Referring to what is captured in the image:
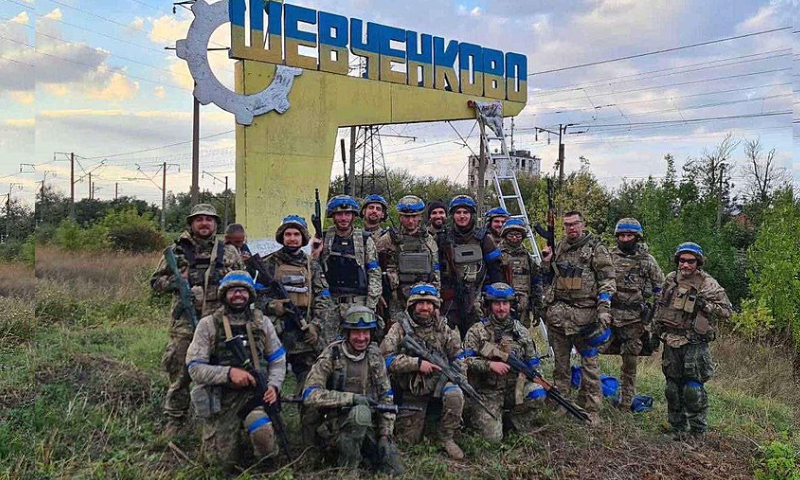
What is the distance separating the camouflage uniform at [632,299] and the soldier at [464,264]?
1484 millimetres

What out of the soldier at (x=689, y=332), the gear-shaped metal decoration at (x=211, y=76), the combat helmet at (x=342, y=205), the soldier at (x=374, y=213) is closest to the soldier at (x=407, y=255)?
the soldier at (x=374, y=213)

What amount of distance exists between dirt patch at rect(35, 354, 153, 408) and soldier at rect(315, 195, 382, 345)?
2229mm

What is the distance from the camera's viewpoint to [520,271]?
6.97 metres

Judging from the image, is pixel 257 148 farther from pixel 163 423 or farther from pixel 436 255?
pixel 163 423

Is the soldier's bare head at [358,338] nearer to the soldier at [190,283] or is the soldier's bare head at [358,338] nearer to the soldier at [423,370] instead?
the soldier at [423,370]

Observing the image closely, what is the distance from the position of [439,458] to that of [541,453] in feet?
3.20

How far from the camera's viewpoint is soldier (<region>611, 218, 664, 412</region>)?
22.7 ft

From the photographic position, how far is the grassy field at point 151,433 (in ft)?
16.1

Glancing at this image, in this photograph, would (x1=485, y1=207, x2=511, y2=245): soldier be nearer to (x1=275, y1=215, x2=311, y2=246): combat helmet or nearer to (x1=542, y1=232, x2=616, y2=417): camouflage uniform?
(x1=542, y1=232, x2=616, y2=417): camouflage uniform

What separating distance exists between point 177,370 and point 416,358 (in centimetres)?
218

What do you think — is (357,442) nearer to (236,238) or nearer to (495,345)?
(495,345)

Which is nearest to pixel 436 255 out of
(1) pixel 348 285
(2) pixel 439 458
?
(1) pixel 348 285

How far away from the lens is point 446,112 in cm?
1062

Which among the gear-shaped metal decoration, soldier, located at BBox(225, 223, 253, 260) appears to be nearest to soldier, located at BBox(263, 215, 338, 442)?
soldier, located at BBox(225, 223, 253, 260)
